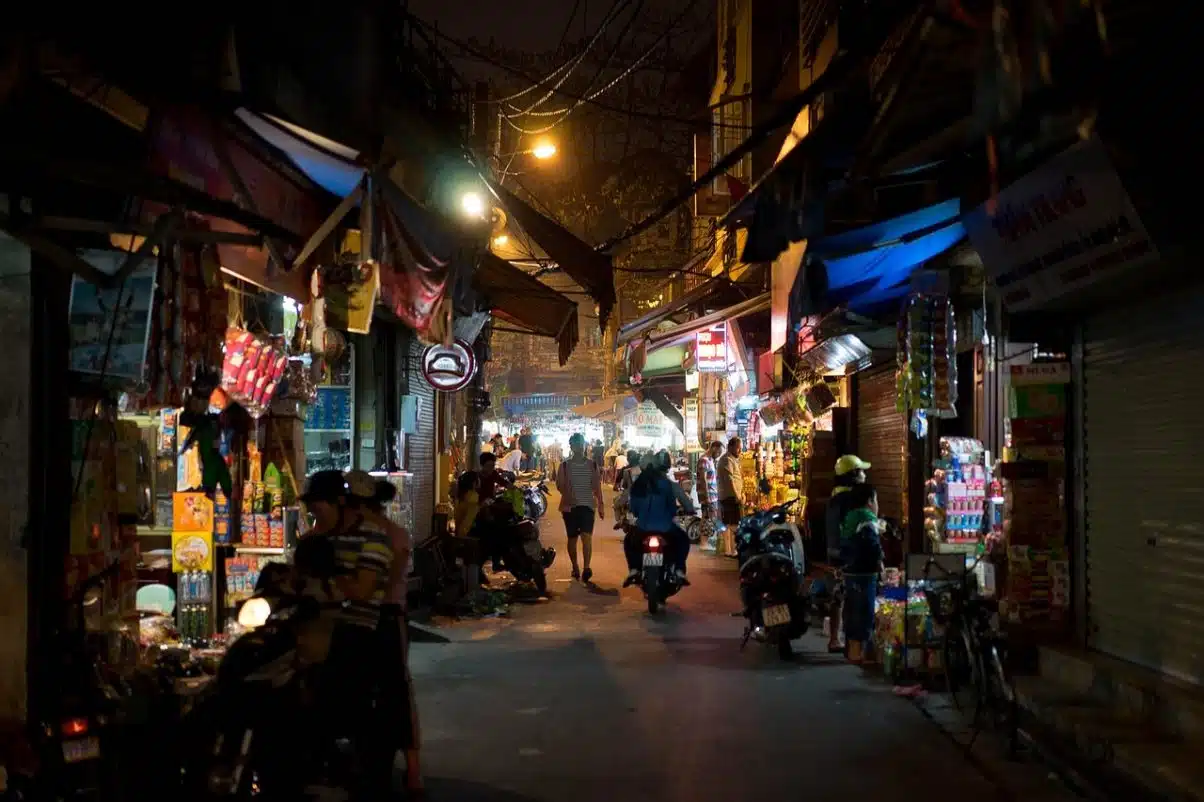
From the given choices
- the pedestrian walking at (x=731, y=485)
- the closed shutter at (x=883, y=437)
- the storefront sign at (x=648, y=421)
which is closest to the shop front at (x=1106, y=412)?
the closed shutter at (x=883, y=437)

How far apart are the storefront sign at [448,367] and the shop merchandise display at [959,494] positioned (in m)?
6.97

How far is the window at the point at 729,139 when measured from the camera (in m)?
24.5

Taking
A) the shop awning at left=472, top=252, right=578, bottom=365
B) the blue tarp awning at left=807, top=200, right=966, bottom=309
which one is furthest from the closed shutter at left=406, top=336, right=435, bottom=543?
the blue tarp awning at left=807, top=200, right=966, bottom=309

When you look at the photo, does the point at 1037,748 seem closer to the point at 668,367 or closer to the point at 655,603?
the point at 655,603

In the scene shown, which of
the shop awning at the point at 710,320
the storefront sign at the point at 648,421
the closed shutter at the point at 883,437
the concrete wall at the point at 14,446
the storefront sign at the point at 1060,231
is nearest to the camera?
the concrete wall at the point at 14,446

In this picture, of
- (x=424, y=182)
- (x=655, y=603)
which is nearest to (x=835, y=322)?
(x=655, y=603)

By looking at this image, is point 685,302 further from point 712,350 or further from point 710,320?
point 710,320

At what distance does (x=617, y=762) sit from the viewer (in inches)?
260

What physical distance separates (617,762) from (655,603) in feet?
21.6

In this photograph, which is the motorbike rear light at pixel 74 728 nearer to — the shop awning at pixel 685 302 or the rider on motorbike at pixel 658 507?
the rider on motorbike at pixel 658 507

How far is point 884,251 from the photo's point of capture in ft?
31.7

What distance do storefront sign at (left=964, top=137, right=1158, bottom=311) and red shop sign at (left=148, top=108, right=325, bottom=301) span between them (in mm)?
5474

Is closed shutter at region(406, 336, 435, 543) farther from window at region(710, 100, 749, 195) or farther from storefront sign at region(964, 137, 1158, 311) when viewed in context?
window at region(710, 100, 749, 195)

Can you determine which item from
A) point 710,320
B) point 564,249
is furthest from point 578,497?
point 564,249
